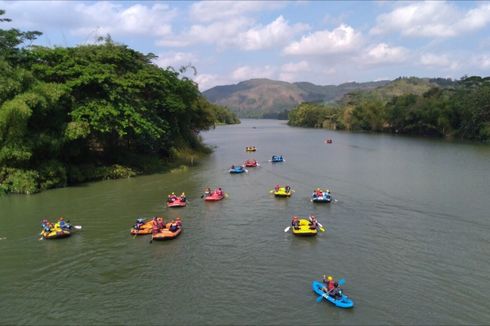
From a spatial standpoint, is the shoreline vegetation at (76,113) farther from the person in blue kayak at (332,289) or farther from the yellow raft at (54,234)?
the person in blue kayak at (332,289)

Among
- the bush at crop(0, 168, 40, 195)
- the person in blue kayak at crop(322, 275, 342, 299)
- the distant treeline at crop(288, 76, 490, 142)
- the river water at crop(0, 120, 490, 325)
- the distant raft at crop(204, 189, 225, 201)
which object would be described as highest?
the distant treeline at crop(288, 76, 490, 142)

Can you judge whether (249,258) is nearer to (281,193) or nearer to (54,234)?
(54,234)

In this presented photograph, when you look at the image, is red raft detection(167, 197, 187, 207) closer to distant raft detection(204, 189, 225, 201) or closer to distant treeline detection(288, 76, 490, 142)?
distant raft detection(204, 189, 225, 201)

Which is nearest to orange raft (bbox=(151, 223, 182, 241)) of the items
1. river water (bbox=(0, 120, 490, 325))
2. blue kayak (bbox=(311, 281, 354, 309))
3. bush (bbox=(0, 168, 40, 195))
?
river water (bbox=(0, 120, 490, 325))

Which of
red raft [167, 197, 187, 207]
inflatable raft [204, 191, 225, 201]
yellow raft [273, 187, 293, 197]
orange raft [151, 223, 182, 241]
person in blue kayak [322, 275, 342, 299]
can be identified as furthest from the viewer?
yellow raft [273, 187, 293, 197]

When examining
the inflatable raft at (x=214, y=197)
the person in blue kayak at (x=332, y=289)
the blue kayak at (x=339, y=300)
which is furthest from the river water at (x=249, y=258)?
the inflatable raft at (x=214, y=197)

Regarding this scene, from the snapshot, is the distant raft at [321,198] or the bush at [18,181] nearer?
Answer: the distant raft at [321,198]
